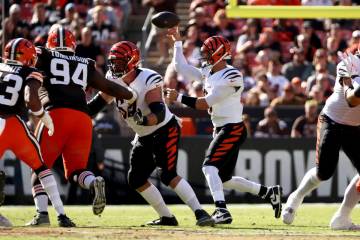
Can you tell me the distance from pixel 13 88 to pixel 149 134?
4.63ft

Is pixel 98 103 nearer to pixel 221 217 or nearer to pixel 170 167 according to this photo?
pixel 170 167

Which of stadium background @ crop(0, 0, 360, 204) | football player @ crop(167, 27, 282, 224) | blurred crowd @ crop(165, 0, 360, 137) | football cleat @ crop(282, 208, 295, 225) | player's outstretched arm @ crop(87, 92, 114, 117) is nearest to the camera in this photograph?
football player @ crop(167, 27, 282, 224)

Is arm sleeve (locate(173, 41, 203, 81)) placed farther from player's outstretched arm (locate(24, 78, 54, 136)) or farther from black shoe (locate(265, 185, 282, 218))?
player's outstretched arm (locate(24, 78, 54, 136))

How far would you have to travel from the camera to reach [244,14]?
1313cm

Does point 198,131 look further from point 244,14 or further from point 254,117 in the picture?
point 244,14

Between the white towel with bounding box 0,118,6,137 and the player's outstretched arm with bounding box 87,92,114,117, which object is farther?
the player's outstretched arm with bounding box 87,92,114,117

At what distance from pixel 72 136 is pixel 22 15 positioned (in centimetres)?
980

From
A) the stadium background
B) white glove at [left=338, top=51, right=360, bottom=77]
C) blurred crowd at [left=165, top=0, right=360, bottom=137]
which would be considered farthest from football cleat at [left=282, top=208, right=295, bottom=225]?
blurred crowd at [left=165, top=0, right=360, bottom=137]

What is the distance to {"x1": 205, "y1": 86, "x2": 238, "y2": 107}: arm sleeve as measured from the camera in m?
10.7

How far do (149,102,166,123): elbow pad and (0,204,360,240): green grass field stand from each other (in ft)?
3.44

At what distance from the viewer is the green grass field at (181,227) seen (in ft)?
30.3

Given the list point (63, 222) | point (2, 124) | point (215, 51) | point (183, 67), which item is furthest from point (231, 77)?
point (2, 124)

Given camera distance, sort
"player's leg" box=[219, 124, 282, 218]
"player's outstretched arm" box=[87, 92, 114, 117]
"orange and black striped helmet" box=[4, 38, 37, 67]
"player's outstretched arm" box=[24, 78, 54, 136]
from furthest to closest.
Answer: "player's leg" box=[219, 124, 282, 218] < "player's outstretched arm" box=[87, 92, 114, 117] < "orange and black striped helmet" box=[4, 38, 37, 67] < "player's outstretched arm" box=[24, 78, 54, 136]

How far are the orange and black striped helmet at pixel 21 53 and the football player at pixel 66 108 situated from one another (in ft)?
0.70
